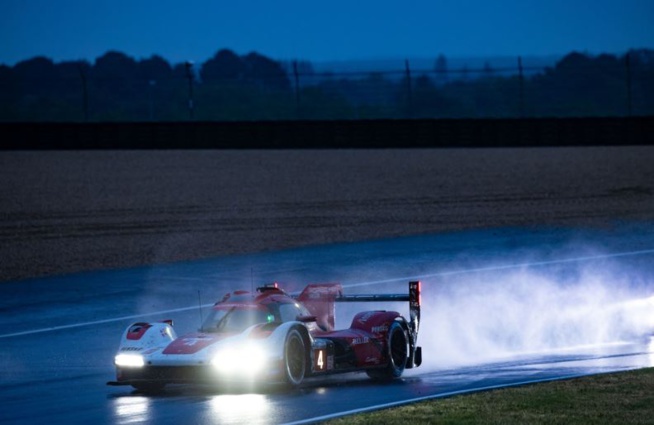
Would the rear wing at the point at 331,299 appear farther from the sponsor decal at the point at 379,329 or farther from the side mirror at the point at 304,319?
the side mirror at the point at 304,319

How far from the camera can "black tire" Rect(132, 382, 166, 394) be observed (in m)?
13.3

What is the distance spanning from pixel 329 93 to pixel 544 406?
38.6m

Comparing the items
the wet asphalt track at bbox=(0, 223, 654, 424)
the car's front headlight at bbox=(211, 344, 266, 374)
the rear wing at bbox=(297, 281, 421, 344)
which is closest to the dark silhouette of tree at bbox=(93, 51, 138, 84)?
the wet asphalt track at bbox=(0, 223, 654, 424)

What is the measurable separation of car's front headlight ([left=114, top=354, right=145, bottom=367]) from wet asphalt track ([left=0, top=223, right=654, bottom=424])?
14.0 inches

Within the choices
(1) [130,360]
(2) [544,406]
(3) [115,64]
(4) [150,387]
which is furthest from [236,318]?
(3) [115,64]

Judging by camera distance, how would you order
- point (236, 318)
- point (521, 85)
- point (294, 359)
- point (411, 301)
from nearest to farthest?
point (294, 359) → point (236, 318) → point (411, 301) → point (521, 85)

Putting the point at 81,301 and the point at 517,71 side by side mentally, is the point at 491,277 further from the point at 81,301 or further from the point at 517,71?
the point at 517,71

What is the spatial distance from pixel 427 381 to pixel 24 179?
25998mm

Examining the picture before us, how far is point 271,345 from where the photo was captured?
12906mm

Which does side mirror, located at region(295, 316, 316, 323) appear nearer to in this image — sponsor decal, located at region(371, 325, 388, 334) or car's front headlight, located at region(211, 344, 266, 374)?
sponsor decal, located at region(371, 325, 388, 334)

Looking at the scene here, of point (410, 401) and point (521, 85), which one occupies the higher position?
point (521, 85)

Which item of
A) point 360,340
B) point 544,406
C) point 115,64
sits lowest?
point 544,406

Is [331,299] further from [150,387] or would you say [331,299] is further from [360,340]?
[150,387]

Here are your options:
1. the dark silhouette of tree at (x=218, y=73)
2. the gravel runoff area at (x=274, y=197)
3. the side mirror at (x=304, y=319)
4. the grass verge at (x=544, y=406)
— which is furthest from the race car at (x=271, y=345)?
the dark silhouette of tree at (x=218, y=73)
